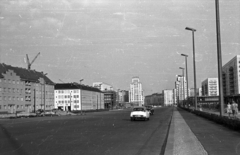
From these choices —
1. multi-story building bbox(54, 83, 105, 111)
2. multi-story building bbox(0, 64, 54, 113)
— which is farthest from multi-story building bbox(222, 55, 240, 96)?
multi-story building bbox(0, 64, 54, 113)

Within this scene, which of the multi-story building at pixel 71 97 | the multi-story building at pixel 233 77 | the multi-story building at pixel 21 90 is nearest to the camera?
the multi-story building at pixel 21 90

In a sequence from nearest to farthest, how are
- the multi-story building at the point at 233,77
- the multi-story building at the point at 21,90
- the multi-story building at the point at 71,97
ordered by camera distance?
the multi-story building at the point at 21,90 < the multi-story building at the point at 233,77 < the multi-story building at the point at 71,97

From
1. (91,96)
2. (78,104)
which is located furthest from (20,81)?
(91,96)

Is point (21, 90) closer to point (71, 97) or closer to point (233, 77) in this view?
point (71, 97)

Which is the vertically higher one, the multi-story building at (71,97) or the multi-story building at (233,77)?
the multi-story building at (233,77)

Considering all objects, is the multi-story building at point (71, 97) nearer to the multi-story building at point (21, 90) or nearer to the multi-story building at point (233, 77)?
the multi-story building at point (21, 90)

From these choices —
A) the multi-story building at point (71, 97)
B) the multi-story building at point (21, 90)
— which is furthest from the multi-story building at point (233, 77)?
the multi-story building at point (21, 90)

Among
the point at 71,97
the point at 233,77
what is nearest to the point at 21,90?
the point at 71,97

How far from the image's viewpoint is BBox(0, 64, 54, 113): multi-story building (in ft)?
265

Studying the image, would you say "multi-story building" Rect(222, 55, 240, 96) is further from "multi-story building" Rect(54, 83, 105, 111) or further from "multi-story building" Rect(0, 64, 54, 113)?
"multi-story building" Rect(0, 64, 54, 113)

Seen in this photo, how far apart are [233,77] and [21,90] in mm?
103386

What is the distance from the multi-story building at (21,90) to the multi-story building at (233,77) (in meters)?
84.2

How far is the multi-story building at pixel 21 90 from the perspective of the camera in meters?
80.8

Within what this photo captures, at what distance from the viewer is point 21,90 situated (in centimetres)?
9112
